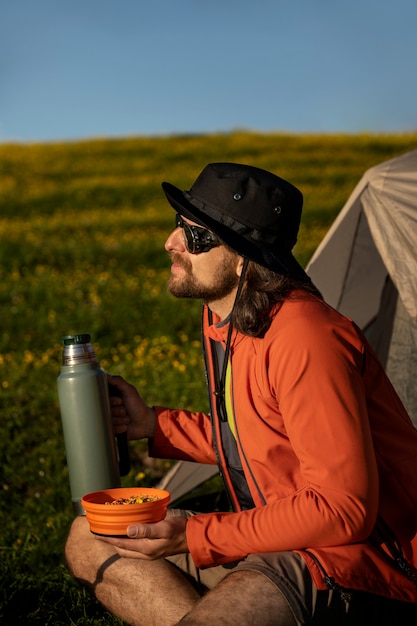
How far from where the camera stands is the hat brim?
295 cm

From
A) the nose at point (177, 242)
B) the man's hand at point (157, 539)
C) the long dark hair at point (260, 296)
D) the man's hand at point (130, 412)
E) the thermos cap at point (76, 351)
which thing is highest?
the nose at point (177, 242)

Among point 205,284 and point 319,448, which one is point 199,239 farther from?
point 319,448

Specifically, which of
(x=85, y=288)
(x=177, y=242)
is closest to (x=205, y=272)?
(x=177, y=242)

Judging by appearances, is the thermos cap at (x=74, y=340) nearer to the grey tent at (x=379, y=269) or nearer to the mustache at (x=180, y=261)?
the mustache at (x=180, y=261)

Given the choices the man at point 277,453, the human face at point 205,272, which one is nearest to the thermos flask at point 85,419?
the man at point 277,453

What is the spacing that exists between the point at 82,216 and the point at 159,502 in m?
14.3

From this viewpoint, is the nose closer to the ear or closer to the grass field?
the ear

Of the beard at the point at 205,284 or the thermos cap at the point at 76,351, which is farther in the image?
the thermos cap at the point at 76,351

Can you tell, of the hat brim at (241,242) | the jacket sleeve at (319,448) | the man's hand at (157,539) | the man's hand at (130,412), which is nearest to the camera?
the jacket sleeve at (319,448)

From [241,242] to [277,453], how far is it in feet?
2.27

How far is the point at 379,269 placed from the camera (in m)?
5.20

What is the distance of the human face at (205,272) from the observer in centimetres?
312

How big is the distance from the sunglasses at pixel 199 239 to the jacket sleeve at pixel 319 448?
48 cm

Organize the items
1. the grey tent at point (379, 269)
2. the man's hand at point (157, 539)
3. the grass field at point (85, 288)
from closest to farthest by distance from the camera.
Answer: the man's hand at point (157, 539) → the grey tent at point (379, 269) → the grass field at point (85, 288)
